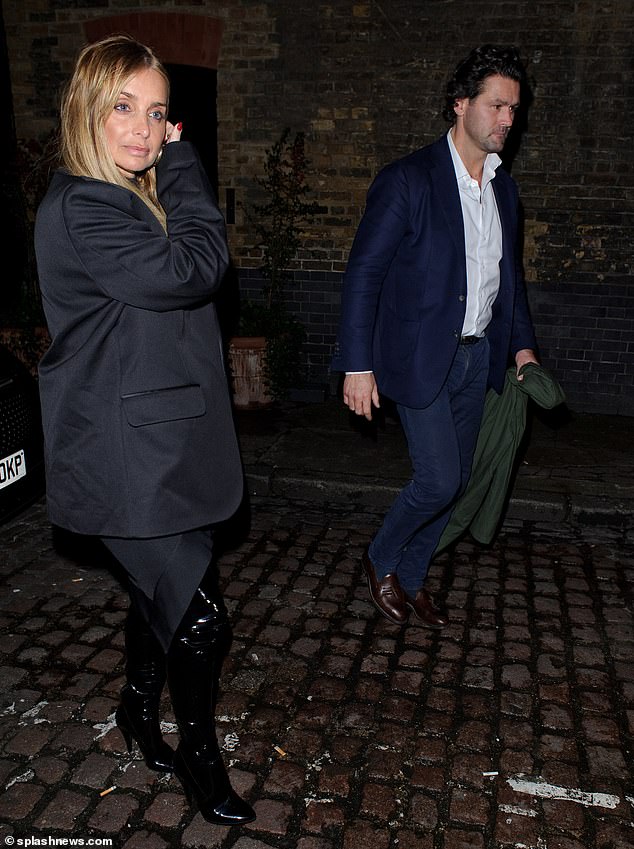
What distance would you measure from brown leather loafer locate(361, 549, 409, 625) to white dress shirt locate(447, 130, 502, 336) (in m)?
1.24

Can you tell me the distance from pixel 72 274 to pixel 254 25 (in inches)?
240

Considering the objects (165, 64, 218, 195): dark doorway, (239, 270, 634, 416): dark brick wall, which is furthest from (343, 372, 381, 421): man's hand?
(165, 64, 218, 195): dark doorway

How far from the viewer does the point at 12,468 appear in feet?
10.1

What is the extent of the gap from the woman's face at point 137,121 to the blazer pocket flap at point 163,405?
0.62 metres

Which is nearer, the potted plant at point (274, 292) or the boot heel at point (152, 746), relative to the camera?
the boot heel at point (152, 746)

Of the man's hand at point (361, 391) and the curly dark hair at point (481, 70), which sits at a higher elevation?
the curly dark hair at point (481, 70)

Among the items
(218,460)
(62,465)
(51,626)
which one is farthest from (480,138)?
(51,626)

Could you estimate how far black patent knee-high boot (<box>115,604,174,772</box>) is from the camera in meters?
2.51

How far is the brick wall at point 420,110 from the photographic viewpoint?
6637mm

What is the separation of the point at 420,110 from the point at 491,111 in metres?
4.03

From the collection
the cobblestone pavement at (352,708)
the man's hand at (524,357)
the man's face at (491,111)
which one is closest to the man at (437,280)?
the man's face at (491,111)

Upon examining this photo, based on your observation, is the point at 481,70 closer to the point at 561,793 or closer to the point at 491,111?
the point at 491,111

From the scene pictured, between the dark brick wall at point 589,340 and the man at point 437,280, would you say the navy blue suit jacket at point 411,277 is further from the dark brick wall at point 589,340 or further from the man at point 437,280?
the dark brick wall at point 589,340

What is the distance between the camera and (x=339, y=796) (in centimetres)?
255
